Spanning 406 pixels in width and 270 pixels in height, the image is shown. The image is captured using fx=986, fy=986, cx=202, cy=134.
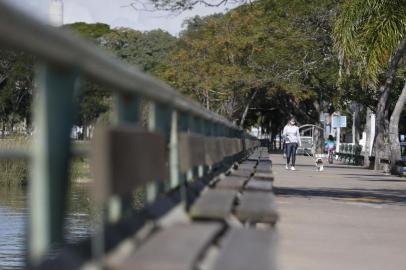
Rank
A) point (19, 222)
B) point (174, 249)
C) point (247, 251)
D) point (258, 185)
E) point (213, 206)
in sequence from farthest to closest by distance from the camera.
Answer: point (19, 222), point (258, 185), point (213, 206), point (247, 251), point (174, 249)

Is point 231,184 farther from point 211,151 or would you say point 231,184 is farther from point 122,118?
point 122,118

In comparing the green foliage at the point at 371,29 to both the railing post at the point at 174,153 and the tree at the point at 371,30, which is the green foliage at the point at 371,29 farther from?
the railing post at the point at 174,153

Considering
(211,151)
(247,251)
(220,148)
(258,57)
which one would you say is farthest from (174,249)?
(258,57)

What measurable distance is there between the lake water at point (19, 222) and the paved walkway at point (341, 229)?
2.98 meters

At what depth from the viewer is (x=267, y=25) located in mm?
43094

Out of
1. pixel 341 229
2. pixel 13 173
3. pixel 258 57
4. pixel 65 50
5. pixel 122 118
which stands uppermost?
pixel 258 57

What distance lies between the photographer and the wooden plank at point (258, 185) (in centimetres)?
983

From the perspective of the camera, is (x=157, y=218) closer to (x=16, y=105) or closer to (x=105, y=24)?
(x=16, y=105)

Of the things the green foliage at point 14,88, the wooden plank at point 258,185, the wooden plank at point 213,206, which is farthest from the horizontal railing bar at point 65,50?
the green foliage at point 14,88

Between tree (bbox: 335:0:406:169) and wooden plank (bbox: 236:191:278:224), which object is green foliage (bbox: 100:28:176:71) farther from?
wooden plank (bbox: 236:191:278:224)

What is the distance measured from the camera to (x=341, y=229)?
43.2ft

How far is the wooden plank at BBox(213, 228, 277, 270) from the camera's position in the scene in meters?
4.46

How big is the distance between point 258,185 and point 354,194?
39.0 feet

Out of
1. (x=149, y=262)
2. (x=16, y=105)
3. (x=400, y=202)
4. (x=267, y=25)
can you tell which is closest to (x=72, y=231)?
(x=400, y=202)
